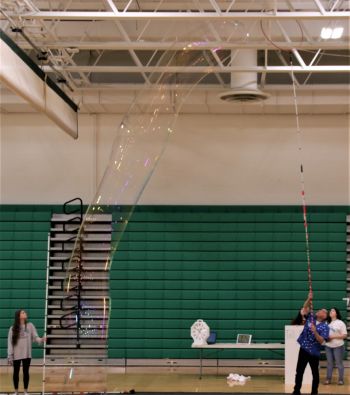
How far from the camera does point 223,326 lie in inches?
750

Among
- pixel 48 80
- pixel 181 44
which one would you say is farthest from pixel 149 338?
pixel 181 44

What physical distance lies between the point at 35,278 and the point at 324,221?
22.1ft

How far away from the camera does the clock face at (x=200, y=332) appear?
17.7 m

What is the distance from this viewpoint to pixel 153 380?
1717 centimetres

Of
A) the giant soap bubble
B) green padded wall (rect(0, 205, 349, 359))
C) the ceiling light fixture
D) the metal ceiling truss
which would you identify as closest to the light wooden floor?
the giant soap bubble

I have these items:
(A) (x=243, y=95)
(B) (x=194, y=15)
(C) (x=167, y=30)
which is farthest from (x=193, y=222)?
(B) (x=194, y=15)

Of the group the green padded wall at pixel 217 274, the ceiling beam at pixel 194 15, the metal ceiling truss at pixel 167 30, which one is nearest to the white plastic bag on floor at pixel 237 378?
the green padded wall at pixel 217 274

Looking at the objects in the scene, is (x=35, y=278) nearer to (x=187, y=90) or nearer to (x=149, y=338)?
(x=149, y=338)

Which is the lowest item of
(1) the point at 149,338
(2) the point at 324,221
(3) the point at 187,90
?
(1) the point at 149,338

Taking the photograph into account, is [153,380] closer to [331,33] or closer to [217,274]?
[217,274]

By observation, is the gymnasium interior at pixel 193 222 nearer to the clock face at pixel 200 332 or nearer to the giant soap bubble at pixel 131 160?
the clock face at pixel 200 332

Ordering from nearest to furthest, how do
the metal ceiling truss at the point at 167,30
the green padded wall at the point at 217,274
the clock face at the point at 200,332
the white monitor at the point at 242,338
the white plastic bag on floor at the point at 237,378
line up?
the metal ceiling truss at the point at 167,30 < the white plastic bag on floor at the point at 237,378 < the clock face at the point at 200,332 < the white monitor at the point at 242,338 < the green padded wall at the point at 217,274

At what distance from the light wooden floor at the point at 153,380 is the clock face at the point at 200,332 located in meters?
0.79

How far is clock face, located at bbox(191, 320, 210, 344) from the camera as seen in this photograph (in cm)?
1767
